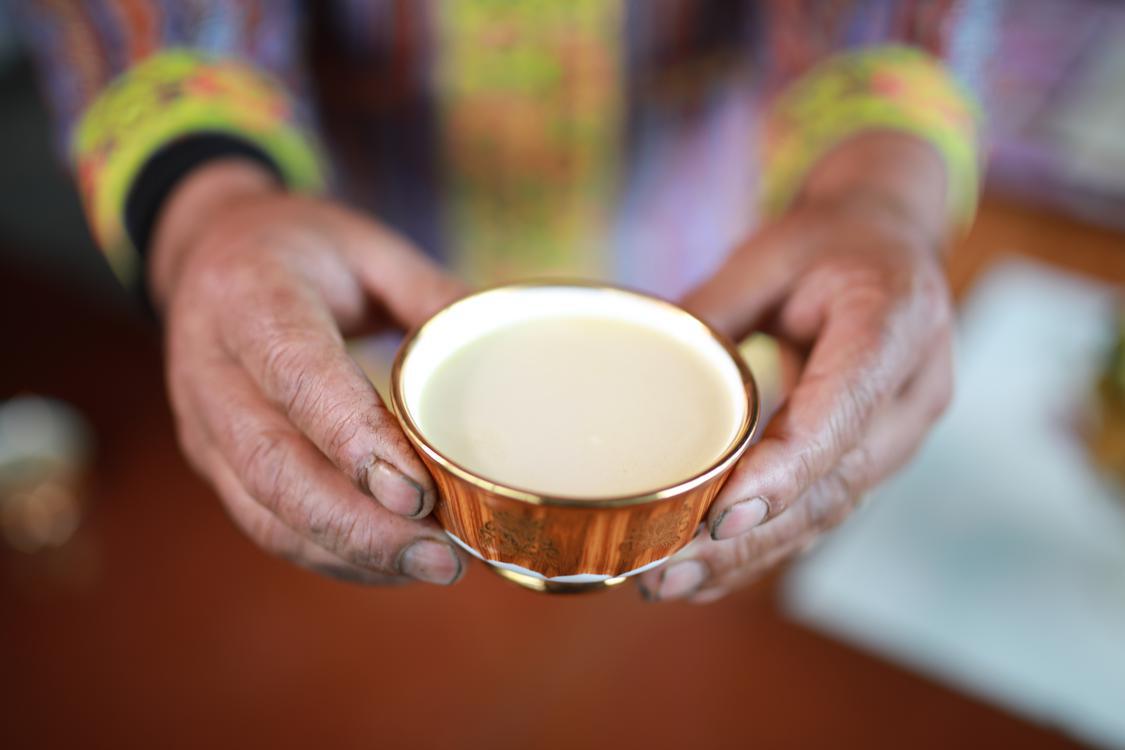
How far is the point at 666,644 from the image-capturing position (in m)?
1.17

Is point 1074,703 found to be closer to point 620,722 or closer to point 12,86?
point 620,722

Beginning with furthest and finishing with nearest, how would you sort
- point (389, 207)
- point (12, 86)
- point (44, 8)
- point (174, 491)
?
point (12, 86) < point (174, 491) < point (389, 207) < point (44, 8)

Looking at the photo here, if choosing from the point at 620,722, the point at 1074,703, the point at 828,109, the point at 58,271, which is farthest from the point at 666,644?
the point at 58,271

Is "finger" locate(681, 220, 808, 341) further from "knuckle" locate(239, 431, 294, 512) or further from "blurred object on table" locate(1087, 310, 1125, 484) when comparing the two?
"blurred object on table" locate(1087, 310, 1125, 484)

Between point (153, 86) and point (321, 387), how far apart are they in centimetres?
52

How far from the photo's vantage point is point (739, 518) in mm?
545

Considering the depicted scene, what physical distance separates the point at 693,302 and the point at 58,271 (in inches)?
76.0

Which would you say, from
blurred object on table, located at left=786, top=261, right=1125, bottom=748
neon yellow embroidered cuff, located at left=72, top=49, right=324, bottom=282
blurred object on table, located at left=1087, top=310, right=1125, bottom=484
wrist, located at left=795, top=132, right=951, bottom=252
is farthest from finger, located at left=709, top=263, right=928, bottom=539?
blurred object on table, located at left=1087, top=310, right=1125, bottom=484

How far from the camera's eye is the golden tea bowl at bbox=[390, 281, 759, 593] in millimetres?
482

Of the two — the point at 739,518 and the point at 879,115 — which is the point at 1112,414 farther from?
the point at 739,518

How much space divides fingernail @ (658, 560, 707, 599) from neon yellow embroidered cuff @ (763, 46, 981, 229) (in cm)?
52

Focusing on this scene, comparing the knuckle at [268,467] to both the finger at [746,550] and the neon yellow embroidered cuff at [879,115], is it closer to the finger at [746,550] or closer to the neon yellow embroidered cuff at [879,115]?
the finger at [746,550]

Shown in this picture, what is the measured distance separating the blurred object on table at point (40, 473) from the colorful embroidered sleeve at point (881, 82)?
1280 mm

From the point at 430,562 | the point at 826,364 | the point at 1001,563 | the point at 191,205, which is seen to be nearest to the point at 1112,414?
the point at 1001,563
